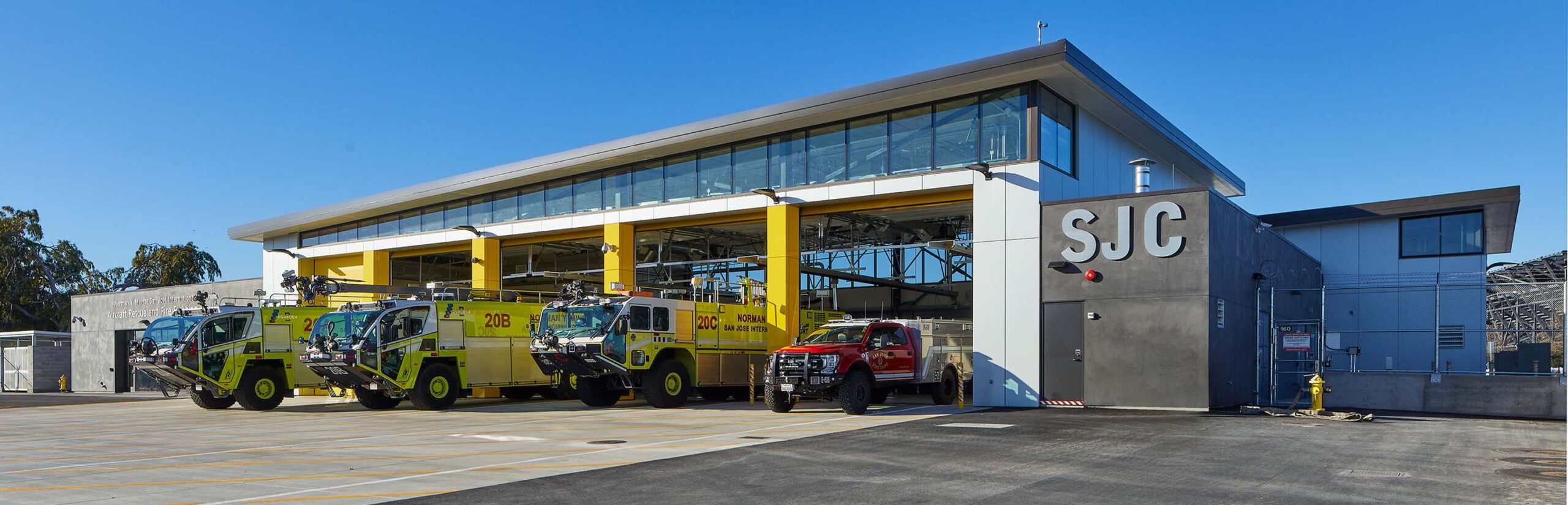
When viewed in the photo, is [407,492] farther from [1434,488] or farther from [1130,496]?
[1434,488]

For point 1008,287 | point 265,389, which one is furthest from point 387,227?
point 1008,287

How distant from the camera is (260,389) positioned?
24688 millimetres

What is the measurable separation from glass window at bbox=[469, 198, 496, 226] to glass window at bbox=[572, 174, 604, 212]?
399 centimetres

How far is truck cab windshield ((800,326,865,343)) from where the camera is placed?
810 inches

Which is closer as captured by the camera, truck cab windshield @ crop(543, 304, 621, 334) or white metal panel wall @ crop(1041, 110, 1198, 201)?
truck cab windshield @ crop(543, 304, 621, 334)

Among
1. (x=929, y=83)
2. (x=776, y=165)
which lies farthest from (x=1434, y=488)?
A: (x=776, y=165)

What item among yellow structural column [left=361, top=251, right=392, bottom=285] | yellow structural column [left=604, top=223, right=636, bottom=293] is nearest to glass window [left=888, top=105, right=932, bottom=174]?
yellow structural column [left=604, top=223, right=636, bottom=293]

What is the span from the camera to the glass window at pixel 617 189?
29.8m

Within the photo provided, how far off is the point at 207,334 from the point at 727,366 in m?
11.7

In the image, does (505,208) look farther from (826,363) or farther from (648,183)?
(826,363)

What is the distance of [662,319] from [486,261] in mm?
12700

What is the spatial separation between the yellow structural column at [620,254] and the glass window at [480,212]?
590cm

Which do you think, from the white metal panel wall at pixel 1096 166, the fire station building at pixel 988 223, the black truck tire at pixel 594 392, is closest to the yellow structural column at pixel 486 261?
the fire station building at pixel 988 223

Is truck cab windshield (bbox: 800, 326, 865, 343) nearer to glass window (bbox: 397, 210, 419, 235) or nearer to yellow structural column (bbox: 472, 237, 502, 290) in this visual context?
yellow structural column (bbox: 472, 237, 502, 290)
